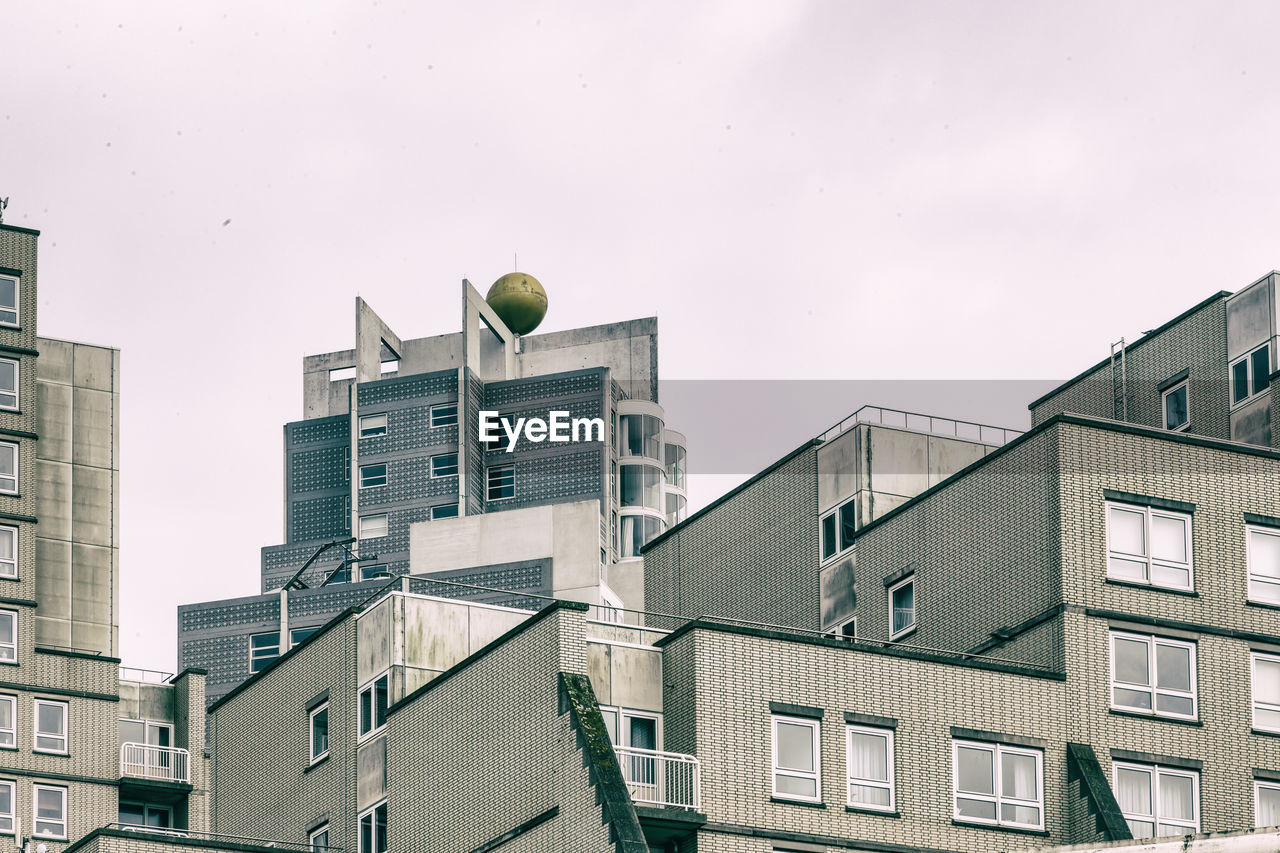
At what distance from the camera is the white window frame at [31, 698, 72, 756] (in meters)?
87.8

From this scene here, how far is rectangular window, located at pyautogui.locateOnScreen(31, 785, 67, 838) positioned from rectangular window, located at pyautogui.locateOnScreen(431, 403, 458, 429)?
97756 mm

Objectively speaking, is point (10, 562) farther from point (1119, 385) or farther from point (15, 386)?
point (1119, 385)

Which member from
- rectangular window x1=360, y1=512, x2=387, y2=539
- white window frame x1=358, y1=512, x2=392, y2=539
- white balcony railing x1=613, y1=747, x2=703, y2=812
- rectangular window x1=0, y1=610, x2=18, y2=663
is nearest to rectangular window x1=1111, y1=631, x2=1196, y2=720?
white balcony railing x1=613, y1=747, x2=703, y2=812

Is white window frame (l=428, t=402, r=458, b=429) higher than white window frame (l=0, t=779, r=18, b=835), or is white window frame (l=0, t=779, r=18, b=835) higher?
white window frame (l=428, t=402, r=458, b=429)

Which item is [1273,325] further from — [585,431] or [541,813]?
[585,431]

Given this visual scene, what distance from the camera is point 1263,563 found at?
62.2 metres

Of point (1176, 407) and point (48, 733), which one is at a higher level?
point (1176, 407)

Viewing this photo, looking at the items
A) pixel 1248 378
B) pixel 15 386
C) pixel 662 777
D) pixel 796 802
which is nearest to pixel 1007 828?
pixel 796 802

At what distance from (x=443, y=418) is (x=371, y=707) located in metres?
117

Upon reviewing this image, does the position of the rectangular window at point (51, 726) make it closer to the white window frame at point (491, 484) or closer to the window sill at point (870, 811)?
the window sill at point (870, 811)

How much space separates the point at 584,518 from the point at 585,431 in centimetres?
2679

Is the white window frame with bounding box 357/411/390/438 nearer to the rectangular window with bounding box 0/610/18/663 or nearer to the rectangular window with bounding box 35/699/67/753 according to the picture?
the rectangular window with bounding box 0/610/18/663

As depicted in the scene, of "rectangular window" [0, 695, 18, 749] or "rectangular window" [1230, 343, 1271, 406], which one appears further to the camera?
"rectangular window" [0, 695, 18, 749]

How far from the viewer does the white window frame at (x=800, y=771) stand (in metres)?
55.9
